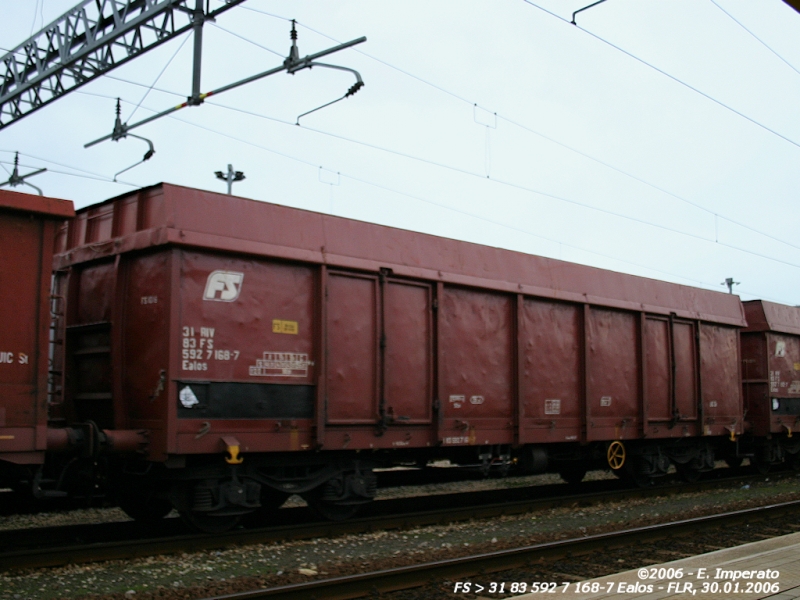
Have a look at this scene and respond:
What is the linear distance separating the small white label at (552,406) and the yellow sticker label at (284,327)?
4.59 meters

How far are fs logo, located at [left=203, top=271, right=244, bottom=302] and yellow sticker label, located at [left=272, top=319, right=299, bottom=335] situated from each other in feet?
1.85

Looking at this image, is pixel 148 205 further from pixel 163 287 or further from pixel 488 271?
pixel 488 271

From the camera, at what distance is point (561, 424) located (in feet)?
38.9

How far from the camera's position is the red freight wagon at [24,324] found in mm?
6754

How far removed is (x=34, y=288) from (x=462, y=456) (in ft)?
20.7

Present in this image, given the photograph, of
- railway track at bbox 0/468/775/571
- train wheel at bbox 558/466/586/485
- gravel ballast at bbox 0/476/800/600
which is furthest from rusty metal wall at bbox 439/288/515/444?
train wheel at bbox 558/466/586/485

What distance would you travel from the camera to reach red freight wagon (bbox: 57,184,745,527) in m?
8.04

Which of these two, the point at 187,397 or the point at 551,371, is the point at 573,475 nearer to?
the point at 551,371

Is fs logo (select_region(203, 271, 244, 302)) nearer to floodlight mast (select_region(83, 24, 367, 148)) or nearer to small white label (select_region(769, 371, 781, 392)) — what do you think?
floodlight mast (select_region(83, 24, 367, 148))

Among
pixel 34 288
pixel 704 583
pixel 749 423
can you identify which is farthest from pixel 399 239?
pixel 749 423

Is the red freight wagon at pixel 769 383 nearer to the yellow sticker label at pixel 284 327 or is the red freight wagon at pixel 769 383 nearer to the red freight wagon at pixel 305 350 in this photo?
the red freight wagon at pixel 305 350

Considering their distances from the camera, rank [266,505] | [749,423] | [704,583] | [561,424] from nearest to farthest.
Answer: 1. [704,583]
2. [266,505]
3. [561,424]
4. [749,423]

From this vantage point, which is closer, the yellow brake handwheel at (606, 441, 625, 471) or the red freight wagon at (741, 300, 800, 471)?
the yellow brake handwheel at (606, 441, 625, 471)

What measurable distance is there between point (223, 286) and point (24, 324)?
80.6 inches
